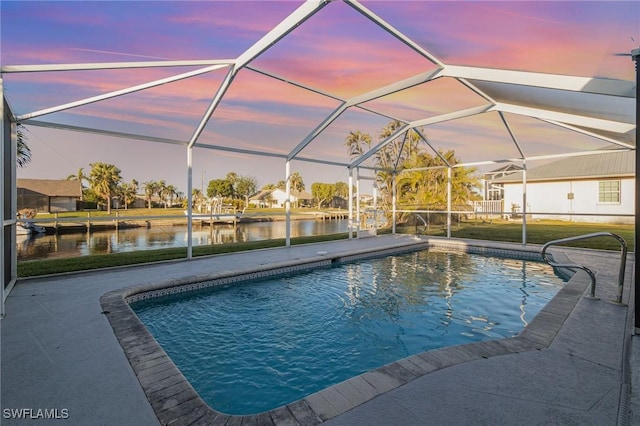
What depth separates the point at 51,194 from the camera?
30375 mm

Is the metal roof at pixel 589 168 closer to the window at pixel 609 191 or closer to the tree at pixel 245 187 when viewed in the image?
the window at pixel 609 191

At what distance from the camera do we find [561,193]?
17.6 m

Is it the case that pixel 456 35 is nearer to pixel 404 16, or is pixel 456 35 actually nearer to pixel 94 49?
pixel 404 16

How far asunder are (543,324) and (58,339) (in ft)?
16.5

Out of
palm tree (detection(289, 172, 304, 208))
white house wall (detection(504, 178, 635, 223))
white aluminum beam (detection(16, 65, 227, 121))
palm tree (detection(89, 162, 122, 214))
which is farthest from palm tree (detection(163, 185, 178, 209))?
white aluminum beam (detection(16, 65, 227, 121))

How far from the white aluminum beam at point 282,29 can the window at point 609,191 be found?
18.9m

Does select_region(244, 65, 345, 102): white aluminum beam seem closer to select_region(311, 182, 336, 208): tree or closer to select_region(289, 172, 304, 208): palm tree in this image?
select_region(289, 172, 304, 208): palm tree

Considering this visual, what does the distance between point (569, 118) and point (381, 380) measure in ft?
19.4

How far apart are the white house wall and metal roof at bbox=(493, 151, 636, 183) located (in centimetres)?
47

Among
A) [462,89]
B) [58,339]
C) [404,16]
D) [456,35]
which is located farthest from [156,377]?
[462,89]

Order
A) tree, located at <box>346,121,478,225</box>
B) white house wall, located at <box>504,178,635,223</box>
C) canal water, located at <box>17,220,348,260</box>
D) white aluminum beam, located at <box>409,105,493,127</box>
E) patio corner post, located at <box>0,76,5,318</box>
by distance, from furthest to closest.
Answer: white house wall, located at <box>504,178,635,223</box> → tree, located at <box>346,121,478,225</box> → canal water, located at <box>17,220,348,260</box> → white aluminum beam, located at <box>409,105,493,127</box> → patio corner post, located at <box>0,76,5,318</box>

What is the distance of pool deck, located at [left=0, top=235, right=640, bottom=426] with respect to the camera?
1.95 m

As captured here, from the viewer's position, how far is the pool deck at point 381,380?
76.7 inches

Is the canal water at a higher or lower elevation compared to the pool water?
lower
